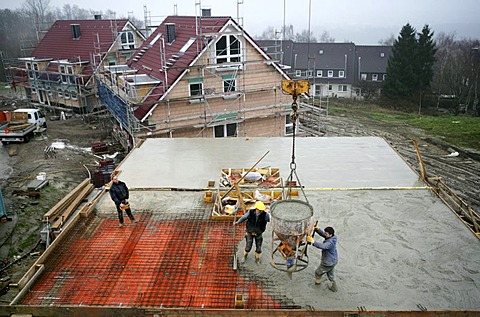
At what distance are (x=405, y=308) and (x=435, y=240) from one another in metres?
2.56

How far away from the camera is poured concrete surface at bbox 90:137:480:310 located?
22.7ft

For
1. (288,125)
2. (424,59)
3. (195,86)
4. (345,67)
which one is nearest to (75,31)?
(195,86)

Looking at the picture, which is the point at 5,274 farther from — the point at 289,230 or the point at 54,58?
the point at 54,58

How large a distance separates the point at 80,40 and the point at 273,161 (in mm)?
29823

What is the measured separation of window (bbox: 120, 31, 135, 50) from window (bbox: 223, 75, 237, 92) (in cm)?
1625

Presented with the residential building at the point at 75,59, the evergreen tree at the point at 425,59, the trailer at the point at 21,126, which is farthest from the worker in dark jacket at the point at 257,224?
the evergreen tree at the point at 425,59

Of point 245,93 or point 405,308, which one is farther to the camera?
point 245,93

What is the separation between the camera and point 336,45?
181ft

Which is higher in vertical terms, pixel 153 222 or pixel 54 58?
pixel 54 58

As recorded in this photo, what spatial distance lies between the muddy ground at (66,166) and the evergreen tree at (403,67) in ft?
28.4

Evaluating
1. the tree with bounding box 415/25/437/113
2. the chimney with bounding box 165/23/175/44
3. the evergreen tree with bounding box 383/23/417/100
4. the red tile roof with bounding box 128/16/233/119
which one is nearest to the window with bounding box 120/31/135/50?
the red tile roof with bounding box 128/16/233/119

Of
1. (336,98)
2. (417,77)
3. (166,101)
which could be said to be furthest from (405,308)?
(336,98)

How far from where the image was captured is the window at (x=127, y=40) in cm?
3375

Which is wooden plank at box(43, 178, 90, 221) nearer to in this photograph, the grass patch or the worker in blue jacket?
the worker in blue jacket
